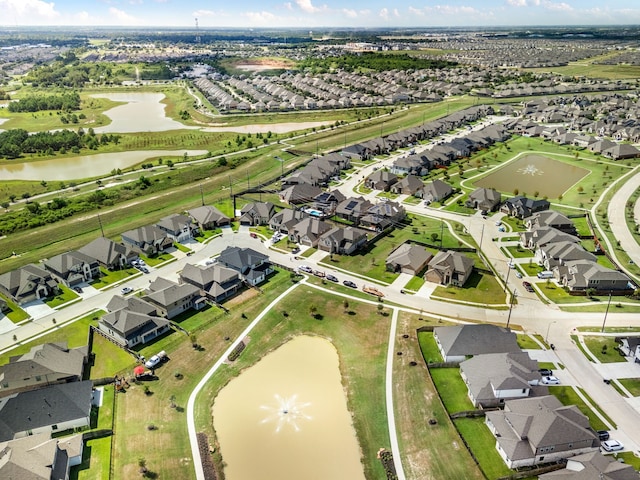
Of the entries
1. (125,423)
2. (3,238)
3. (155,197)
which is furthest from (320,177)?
(125,423)

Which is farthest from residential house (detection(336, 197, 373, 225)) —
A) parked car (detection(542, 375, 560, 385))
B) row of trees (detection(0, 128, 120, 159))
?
row of trees (detection(0, 128, 120, 159))

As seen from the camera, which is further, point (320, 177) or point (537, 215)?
point (320, 177)

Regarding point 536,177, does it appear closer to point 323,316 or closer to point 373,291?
point 373,291

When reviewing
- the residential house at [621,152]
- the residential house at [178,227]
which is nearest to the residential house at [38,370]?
the residential house at [178,227]

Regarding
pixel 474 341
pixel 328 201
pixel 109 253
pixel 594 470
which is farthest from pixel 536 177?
pixel 109 253

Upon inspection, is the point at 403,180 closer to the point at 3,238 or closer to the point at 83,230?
the point at 83,230

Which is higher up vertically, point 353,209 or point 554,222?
point 554,222
